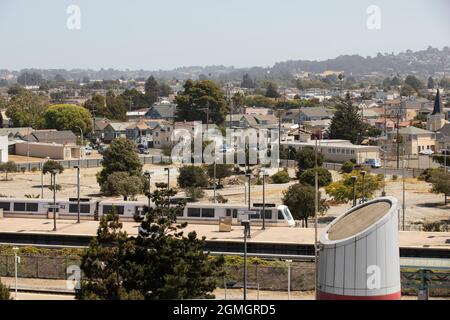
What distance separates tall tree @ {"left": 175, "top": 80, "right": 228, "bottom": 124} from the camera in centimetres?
6206

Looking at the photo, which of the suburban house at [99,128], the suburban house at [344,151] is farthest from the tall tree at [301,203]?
the suburban house at [99,128]

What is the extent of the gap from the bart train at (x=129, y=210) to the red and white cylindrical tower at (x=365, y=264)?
9724 millimetres

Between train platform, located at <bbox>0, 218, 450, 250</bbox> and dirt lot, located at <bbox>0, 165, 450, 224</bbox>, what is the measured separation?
696cm

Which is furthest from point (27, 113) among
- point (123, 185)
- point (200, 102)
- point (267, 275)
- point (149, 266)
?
point (149, 266)

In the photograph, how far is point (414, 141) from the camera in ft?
161

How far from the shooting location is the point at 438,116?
6038cm

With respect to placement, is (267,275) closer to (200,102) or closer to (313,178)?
(313,178)

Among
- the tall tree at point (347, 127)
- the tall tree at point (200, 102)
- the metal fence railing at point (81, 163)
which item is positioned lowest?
the metal fence railing at point (81, 163)

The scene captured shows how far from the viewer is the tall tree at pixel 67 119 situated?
56062 millimetres

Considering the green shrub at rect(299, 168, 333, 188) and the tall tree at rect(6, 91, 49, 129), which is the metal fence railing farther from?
the tall tree at rect(6, 91, 49, 129)

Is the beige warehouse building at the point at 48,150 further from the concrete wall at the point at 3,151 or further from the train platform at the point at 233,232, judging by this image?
the train platform at the point at 233,232

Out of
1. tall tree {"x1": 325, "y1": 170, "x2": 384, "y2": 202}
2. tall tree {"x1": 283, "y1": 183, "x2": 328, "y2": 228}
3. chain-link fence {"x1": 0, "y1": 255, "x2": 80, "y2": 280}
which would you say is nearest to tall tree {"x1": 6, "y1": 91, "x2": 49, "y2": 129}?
tall tree {"x1": 325, "y1": 170, "x2": 384, "y2": 202}

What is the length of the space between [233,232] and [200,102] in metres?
42.0

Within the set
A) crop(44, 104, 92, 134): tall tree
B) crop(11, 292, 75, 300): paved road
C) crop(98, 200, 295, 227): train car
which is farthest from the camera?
crop(44, 104, 92, 134): tall tree
